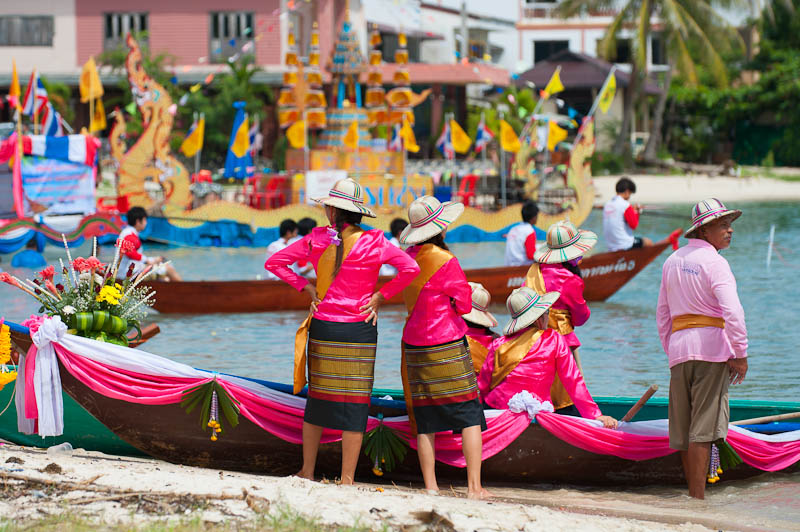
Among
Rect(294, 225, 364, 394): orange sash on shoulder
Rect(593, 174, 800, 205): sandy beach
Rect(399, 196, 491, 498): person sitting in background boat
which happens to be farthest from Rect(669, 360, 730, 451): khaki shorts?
Rect(593, 174, 800, 205): sandy beach

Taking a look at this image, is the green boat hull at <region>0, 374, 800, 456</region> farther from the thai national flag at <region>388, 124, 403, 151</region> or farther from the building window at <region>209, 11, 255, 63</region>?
the building window at <region>209, 11, 255, 63</region>

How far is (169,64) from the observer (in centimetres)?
3541

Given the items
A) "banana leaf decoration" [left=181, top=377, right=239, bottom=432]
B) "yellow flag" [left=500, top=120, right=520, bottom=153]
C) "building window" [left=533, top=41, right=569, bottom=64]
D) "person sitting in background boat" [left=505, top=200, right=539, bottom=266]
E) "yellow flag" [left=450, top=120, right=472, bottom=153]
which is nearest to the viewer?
"banana leaf decoration" [left=181, top=377, right=239, bottom=432]

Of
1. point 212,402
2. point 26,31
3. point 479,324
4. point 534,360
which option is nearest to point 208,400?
point 212,402

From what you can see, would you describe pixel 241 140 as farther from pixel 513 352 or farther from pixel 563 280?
pixel 513 352

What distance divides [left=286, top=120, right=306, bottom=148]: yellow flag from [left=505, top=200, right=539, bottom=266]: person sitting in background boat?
10271mm

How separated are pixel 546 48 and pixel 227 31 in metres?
17.2

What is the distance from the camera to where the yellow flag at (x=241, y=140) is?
22.7 m

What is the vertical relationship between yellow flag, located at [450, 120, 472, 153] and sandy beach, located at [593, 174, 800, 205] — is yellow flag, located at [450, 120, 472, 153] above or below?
above

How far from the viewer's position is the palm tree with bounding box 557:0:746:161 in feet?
118

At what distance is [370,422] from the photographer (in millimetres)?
6156

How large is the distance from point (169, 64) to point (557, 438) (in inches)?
1232

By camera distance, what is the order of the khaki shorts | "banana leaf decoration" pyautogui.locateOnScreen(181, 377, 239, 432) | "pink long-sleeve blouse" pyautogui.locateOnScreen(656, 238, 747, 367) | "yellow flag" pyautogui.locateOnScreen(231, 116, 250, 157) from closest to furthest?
"pink long-sleeve blouse" pyautogui.locateOnScreen(656, 238, 747, 367), the khaki shorts, "banana leaf decoration" pyautogui.locateOnScreen(181, 377, 239, 432), "yellow flag" pyautogui.locateOnScreen(231, 116, 250, 157)

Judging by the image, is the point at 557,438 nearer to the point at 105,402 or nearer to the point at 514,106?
the point at 105,402
